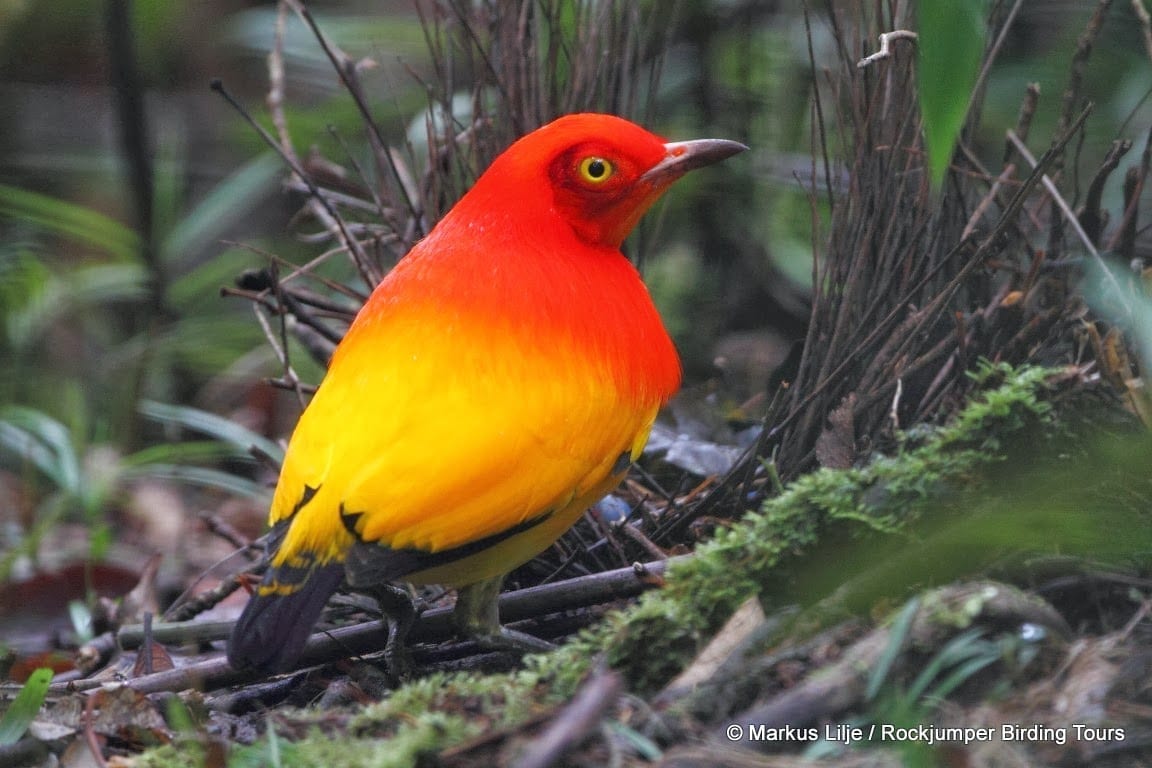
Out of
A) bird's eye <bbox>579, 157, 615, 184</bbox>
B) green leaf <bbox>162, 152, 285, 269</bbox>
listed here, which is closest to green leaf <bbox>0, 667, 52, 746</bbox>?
bird's eye <bbox>579, 157, 615, 184</bbox>

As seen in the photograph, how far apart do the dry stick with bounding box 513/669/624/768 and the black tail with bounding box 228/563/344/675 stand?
667 mm

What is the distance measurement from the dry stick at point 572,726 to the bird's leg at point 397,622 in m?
0.96

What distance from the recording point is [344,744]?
211cm

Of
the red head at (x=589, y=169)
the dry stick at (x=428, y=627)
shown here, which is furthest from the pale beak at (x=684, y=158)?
the dry stick at (x=428, y=627)

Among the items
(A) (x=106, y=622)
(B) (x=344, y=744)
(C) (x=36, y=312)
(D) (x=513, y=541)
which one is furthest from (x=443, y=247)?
(C) (x=36, y=312)

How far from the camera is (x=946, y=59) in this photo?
187cm

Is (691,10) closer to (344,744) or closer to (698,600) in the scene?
(698,600)

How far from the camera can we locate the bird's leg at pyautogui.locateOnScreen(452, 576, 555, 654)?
280 centimetres

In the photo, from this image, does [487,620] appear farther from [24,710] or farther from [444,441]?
[24,710]

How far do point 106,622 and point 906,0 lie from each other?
290 centimetres

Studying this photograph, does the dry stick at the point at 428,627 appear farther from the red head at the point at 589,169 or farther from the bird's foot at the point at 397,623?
the red head at the point at 589,169

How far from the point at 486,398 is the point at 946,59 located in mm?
1167

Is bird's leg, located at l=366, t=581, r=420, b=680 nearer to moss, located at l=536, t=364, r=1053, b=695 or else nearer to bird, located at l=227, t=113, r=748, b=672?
bird, located at l=227, t=113, r=748, b=672

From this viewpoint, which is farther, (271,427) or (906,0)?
(271,427)
